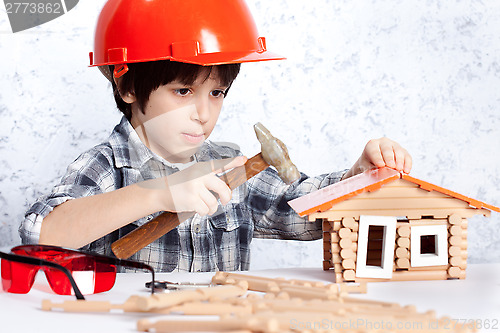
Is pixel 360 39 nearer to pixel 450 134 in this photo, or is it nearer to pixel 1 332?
pixel 450 134

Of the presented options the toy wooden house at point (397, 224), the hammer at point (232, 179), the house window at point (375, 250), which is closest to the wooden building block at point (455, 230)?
the toy wooden house at point (397, 224)

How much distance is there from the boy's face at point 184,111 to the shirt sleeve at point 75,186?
0.12 metres

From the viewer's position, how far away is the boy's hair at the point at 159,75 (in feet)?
3.62

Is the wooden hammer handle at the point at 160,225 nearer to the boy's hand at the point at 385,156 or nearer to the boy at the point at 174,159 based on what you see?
the boy at the point at 174,159

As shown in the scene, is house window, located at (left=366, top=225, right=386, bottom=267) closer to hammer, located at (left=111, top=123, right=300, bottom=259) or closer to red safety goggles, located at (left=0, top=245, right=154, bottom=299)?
hammer, located at (left=111, top=123, right=300, bottom=259)

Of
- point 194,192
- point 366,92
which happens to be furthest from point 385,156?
point 366,92

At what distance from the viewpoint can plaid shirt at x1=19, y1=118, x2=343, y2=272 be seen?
46.7 inches

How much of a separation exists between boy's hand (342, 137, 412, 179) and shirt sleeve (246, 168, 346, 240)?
241 millimetres

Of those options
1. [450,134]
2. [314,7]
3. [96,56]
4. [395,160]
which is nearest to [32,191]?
[96,56]

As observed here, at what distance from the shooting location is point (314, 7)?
5.72 feet

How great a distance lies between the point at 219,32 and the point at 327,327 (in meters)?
0.67

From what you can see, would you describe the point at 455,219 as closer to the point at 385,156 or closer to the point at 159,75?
the point at 385,156

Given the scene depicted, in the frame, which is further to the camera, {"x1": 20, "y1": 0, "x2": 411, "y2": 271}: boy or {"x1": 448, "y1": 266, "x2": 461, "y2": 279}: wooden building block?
{"x1": 20, "y1": 0, "x2": 411, "y2": 271}: boy

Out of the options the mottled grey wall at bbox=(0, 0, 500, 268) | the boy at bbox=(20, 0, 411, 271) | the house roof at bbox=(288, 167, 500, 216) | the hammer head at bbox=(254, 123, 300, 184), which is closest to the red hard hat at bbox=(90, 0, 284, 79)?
the boy at bbox=(20, 0, 411, 271)
